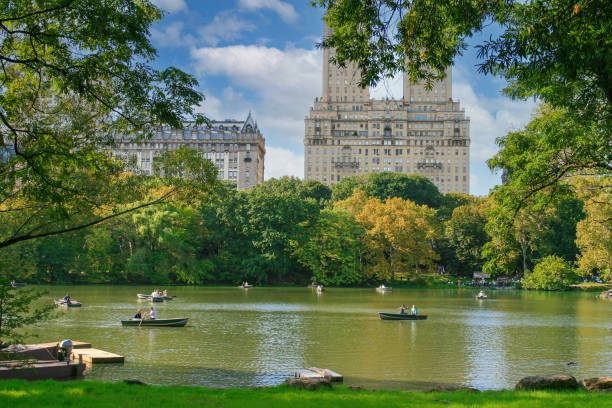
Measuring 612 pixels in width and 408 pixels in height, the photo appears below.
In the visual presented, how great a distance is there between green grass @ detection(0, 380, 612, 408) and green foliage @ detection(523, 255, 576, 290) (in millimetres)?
62032

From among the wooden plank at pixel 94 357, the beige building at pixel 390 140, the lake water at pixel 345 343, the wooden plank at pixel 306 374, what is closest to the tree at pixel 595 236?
the lake water at pixel 345 343

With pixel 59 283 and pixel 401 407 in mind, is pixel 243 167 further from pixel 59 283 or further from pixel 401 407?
pixel 401 407

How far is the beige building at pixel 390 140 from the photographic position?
527 ft

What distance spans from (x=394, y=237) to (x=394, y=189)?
3024 cm

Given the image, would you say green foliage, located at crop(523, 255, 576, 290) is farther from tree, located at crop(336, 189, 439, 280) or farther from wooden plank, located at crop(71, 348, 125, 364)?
wooden plank, located at crop(71, 348, 125, 364)

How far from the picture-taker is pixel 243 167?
160 m

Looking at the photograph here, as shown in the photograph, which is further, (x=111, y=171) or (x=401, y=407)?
(x=111, y=171)

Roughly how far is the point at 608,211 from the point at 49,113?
5496 centimetres

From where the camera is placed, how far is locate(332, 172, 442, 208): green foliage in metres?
103

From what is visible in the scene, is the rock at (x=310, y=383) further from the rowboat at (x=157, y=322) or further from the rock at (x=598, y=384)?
the rowboat at (x=157, y=322)

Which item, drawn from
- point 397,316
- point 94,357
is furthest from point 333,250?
point 94,357

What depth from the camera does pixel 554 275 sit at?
230 ft

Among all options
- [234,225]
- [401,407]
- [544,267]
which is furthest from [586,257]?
[401,407]

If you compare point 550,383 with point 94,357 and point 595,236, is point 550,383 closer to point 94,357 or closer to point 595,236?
point 94,357
